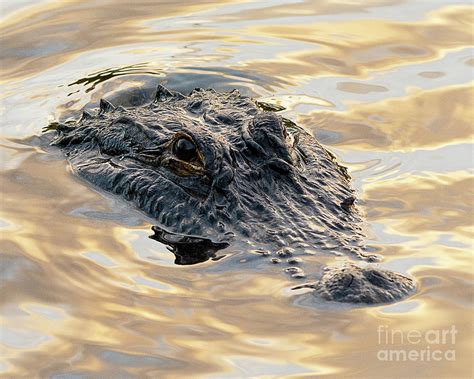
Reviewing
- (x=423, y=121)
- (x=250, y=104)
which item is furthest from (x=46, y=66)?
(x=423, y=121)

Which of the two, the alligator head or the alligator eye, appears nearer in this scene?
the alligator head

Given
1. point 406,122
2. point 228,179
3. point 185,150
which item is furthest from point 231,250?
point 406,122

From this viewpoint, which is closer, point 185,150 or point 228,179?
point 228,179

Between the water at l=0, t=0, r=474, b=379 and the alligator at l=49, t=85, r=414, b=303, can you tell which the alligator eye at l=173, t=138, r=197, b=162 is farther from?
the water at l=0, t=0, r=474, b=379

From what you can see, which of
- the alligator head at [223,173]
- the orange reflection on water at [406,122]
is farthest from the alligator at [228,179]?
the orange reflection on water at [406,122]

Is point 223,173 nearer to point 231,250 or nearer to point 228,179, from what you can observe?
point 228,179

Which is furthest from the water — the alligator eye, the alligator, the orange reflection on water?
the alligator eye

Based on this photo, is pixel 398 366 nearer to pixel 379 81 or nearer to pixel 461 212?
pixel 461 212
